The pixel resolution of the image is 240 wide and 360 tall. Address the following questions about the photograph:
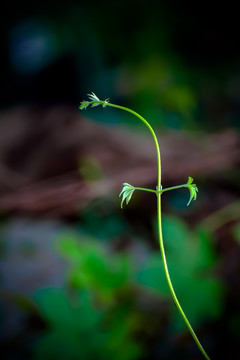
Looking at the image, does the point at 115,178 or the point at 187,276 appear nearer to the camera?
the point at 187,276

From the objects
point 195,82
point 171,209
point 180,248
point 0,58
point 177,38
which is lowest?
point 180,248

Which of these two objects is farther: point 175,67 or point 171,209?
point 175,67

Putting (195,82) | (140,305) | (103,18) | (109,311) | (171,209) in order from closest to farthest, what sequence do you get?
(109,311)
(140,305)
(171,209)
(103,18)
(195,82)

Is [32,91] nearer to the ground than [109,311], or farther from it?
farther from it

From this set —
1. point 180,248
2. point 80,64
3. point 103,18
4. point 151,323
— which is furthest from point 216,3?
point 151,323

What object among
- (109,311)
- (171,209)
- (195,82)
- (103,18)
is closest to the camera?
(109,311)

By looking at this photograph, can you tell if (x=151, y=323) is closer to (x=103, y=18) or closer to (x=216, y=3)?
(x=103, y=18)

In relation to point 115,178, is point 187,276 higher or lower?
lower
